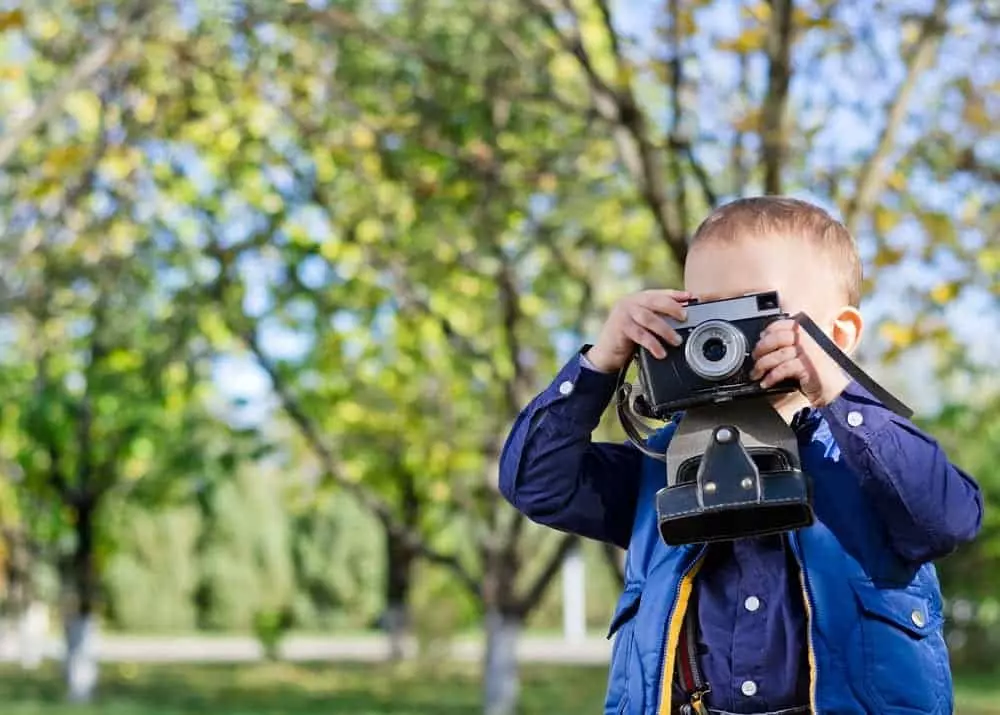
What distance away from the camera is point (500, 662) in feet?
39.6

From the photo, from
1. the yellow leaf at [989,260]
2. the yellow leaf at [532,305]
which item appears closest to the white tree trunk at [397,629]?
the yellow leaf at [532,305]

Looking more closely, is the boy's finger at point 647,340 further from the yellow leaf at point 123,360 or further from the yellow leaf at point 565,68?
the yellow leaf at point 565,68

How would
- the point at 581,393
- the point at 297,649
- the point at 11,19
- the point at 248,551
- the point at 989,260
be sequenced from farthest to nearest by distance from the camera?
1. the point at 248,551
2. the point at 297,649
3. the point at 989,260
4. the point at 11,19
5. the point at 581,393

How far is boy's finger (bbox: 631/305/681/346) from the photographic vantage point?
6.27ft

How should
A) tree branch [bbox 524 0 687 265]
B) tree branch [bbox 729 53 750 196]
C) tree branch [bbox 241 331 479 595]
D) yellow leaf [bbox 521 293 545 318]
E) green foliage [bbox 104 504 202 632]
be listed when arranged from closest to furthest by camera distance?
Result: tree branch [bbox 524 0 687 265] < tree branch [bbox 729 53 750 196] < tree branch [bbox 241 331 479 595] < yellow leaf [bbox 521 293 545 318] < green foliage [bbox 104 504 202 632]

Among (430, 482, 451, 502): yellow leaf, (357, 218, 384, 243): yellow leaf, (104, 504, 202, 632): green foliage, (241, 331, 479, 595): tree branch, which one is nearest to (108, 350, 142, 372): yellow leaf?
(241, 331, 479, 595): tree branch

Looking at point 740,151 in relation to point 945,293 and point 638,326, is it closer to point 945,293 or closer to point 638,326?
point 945,293

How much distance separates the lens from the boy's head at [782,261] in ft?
6.49

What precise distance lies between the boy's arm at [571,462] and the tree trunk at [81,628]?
13907mm

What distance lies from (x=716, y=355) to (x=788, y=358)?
9 cm

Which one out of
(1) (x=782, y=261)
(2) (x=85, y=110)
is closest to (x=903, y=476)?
(1) (x=782, y=261)

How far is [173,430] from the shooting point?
34.8 feet

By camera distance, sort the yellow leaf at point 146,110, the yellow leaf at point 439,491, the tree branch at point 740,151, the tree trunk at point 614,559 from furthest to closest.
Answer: the yellow leaf at point 439,491, the yellow leaf at point 146,110, the tree trunk at point 614,559, the tree branch at point 740,151

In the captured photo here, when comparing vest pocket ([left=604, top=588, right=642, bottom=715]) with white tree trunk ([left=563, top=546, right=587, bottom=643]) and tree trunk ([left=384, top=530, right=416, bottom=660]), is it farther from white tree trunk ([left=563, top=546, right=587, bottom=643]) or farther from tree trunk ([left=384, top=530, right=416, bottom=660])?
white tree trunk ([left=563, top=546, right=587, bottom=643])
